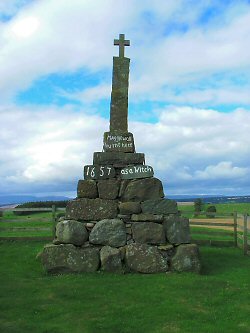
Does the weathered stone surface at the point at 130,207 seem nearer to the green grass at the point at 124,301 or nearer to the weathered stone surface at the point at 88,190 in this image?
the weathered stone surface at the point at 88,190

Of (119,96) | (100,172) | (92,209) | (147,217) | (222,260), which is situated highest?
(119,96)

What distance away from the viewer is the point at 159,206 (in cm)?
1319

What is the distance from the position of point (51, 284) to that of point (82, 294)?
1381mm

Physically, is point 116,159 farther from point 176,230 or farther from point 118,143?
point 176,230

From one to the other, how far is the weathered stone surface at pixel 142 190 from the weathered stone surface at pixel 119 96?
74.5 inches

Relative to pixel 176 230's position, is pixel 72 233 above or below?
below

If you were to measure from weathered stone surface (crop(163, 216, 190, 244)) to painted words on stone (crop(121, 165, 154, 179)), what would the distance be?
4.84 ft

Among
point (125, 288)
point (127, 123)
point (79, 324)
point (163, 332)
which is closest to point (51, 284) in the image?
point (125, 288)

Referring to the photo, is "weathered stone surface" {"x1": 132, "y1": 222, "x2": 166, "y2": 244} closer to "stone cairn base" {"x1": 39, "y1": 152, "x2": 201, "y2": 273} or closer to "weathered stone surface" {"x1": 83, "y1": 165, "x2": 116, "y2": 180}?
"stone cairn base" {"x1": 39, "y1": 152, "x2": 201, "y2": 273}

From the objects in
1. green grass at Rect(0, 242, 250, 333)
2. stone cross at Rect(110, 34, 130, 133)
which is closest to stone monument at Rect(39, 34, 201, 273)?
stone cross at Rect(110, 34, 130, 133)

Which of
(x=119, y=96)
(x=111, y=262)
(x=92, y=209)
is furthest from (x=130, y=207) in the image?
(x=119, y=96)

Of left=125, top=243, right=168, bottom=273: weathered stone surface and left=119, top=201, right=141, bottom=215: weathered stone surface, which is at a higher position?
left=119, top=201, right=141, bottom=215: weathered stone surface

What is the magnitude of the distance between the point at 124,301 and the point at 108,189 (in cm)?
444

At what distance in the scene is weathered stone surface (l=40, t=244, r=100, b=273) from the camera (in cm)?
1255
